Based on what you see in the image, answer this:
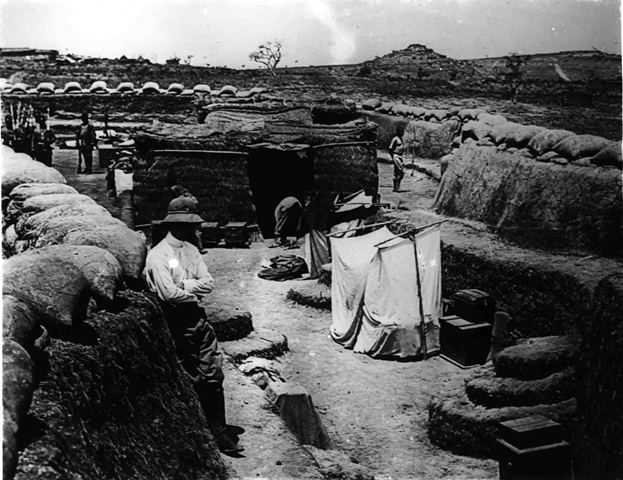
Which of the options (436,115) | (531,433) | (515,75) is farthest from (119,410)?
(515,75)

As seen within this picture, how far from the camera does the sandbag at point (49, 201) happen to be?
5.94 m

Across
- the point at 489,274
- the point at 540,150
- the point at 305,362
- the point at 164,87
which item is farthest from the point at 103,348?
the point at 164,87

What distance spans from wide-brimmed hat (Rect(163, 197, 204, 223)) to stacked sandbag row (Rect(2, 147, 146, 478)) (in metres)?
0.33

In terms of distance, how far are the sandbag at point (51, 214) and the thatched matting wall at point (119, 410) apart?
145 cm

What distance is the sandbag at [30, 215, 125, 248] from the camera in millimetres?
4773

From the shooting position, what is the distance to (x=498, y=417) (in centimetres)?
706

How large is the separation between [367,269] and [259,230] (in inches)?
197

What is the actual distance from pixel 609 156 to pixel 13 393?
403 inches

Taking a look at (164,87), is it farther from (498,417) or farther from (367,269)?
(498,417)

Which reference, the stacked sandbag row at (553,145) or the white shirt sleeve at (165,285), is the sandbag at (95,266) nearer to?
the white shirt sleeve at (165,285)

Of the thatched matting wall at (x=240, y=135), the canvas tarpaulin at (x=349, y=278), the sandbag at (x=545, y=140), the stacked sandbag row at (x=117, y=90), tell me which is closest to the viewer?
the canvas tarpaulin at (x=349, y=278)

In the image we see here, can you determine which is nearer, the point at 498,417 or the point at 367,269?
the point at 498,417

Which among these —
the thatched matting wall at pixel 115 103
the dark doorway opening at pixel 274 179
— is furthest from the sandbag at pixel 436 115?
the dark doorway opening at pixel 274 179

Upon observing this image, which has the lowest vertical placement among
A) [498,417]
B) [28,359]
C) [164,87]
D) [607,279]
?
[498,417]
